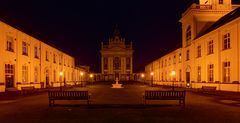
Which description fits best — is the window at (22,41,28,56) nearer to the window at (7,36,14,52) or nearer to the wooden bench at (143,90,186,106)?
the window at (7,36,14,52)

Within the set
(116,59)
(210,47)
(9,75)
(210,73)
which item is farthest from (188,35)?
(116,59)

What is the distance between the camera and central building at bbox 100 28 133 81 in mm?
109312

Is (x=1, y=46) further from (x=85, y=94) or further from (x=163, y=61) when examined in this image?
(x=163, y=61)

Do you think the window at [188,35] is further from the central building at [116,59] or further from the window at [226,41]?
the central building at [116,59]

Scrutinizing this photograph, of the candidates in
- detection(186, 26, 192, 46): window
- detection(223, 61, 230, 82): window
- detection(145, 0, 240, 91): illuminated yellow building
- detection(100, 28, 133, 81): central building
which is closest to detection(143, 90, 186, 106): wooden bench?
detection(145, 0, 240, 91): illuminated yellow building

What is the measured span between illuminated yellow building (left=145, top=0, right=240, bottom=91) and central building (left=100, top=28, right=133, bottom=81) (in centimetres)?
5936

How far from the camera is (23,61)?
95.5ft

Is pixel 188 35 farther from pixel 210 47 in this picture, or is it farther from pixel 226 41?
pixel 226 41

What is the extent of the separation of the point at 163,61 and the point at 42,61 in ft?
97.8

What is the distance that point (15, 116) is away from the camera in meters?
11.8

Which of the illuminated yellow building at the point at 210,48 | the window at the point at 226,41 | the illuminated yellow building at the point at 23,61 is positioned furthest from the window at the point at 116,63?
the window at the point at 226,41

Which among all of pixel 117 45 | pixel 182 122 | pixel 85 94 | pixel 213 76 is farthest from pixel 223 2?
pixel 117 45

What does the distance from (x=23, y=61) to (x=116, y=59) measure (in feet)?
268

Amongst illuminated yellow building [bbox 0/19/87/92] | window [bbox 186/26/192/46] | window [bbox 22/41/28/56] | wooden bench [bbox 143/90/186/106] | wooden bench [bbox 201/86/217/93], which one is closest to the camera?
wooden bench [bbox 143/90/186/106]
